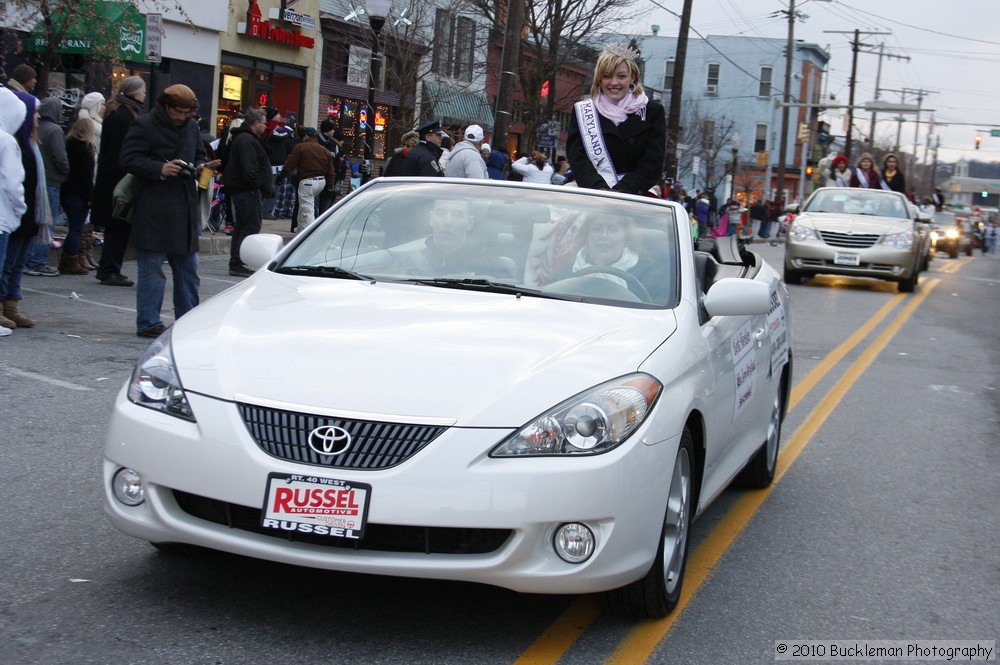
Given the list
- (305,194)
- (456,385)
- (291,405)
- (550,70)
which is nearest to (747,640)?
(456,385)

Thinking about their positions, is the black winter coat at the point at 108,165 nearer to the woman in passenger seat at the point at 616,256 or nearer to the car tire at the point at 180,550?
the woman in passenger seat at the point at 616,256

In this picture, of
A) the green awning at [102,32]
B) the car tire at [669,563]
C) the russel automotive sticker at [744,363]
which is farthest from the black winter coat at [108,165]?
the car tire at [669,563]

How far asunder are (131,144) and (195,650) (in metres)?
6.13

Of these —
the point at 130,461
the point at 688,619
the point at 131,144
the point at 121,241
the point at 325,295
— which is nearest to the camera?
the point at 130,461

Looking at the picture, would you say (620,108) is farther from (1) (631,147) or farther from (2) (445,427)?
(2) (445,427)

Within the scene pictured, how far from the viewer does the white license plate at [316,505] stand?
3.55m

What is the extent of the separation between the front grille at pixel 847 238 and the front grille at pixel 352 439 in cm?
1585

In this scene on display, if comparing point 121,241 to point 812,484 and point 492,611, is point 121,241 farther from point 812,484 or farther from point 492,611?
point 492,611

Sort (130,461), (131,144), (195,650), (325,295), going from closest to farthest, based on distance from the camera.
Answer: (195,650)
(130,461)
(325,295)
(131,144)

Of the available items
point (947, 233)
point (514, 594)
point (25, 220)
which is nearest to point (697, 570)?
point (514, 594)

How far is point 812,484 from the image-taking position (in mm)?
6559

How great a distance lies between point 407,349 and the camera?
4.00 meters

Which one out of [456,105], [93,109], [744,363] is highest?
[456,105]

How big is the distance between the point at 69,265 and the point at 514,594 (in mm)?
9805
